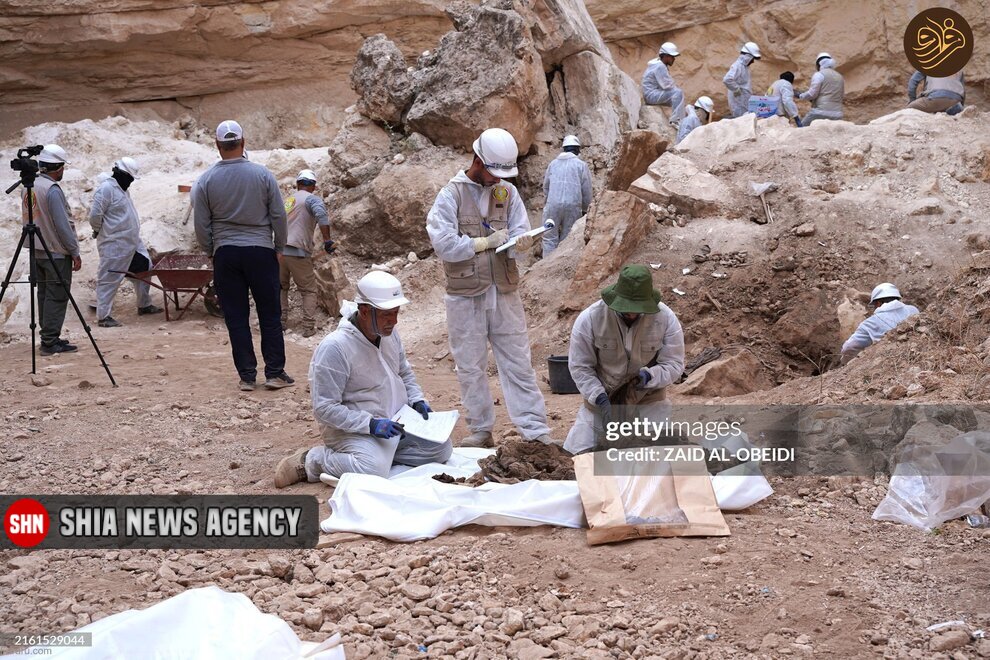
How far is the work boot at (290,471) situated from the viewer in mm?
4891

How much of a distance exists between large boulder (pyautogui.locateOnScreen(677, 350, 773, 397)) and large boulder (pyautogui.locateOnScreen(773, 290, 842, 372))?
68 centimetres

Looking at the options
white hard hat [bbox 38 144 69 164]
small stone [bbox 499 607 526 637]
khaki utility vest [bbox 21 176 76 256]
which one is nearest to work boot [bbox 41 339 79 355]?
khaki utility vest [bbox 21 176 76 256]

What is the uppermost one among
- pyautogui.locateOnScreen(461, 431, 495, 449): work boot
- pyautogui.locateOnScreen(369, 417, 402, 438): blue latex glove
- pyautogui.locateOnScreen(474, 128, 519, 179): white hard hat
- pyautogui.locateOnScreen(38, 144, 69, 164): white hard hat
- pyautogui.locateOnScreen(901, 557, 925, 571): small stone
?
pyautogui.locateOnScreen(474, 128, 519, 179): white hard hat

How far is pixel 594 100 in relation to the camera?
11930 millimetres

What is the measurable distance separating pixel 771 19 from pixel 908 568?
17.0 m

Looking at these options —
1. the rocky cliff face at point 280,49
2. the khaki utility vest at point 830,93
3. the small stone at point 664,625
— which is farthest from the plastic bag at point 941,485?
the rocky cliff face at point 280,49

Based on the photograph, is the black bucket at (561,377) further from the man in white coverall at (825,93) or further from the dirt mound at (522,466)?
the man in white coverall at (825,93)

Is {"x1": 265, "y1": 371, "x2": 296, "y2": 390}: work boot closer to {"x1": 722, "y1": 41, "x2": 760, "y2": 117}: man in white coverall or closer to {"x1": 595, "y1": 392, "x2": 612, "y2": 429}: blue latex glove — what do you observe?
{"x1": 595, "y1": 392, "x2": 612, "y2": 429}: blue latex glove

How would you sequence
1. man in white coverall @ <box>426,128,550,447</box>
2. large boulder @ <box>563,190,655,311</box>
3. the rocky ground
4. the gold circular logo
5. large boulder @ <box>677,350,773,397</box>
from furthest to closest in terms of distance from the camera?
the gold circular logo
large boulder @ <box>563,190,655,311</box>
large boulder @ <box>677,350,773,397</box>
man in white coverall @ <box>426,128,550,447</box>
the rocky ground

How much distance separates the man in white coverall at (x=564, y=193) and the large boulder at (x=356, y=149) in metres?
2.47

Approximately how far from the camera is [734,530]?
13.1 feet

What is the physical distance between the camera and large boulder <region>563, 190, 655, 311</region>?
862 cm

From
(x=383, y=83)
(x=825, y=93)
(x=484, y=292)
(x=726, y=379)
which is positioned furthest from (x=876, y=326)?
(x=383, y=83)

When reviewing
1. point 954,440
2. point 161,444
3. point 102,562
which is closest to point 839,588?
point 954,440
